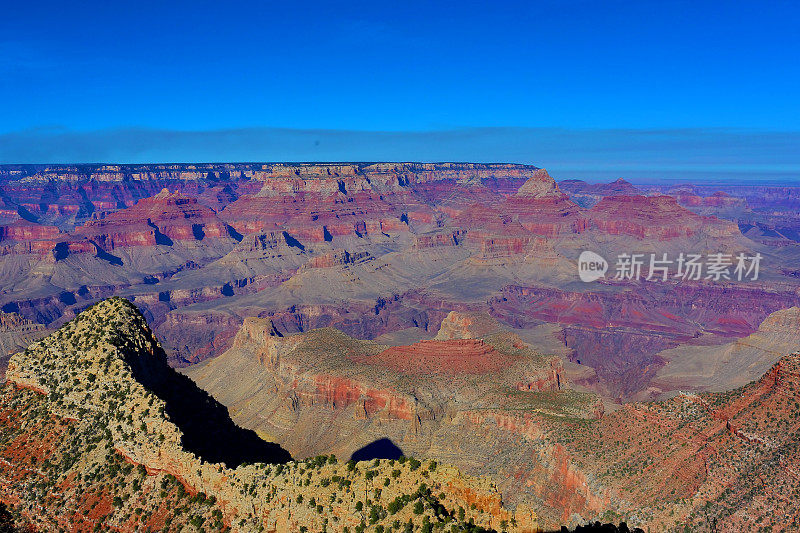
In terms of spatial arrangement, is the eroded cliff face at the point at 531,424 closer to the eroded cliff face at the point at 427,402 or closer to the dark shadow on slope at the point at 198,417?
the eroded cliff face at the point at 427,402

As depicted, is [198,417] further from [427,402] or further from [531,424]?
[427,402]

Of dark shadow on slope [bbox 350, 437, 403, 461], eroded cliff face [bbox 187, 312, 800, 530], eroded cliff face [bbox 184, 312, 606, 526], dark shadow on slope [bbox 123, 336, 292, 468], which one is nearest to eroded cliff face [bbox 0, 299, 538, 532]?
dark shadow on slope [bbox 123, 336, 292, 468]

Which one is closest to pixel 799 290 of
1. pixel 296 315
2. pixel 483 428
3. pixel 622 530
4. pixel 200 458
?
pixel 296 315

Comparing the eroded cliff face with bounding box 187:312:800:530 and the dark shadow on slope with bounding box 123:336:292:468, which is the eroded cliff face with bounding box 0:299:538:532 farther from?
the eroded cliff face with bounding box 187:312:800:530

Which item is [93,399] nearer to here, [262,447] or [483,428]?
[262,447]

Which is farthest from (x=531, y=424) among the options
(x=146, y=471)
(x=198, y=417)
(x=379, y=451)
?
(x=146, y=471)

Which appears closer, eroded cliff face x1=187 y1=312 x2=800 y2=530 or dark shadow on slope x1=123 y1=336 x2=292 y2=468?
dark shadow on slope x1=123 y1=336 x2=292 y2=468
